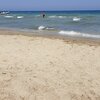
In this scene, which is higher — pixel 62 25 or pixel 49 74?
pixel 49 74

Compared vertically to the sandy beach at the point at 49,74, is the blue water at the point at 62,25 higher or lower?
lower

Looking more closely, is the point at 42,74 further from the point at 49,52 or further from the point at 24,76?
the point at 49,52

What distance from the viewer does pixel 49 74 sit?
6230mm

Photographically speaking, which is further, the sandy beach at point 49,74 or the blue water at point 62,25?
the blue water at point 62,25

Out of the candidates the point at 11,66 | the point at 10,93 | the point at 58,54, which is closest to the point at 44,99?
the point at 10,93

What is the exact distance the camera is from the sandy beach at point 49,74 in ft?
17.1

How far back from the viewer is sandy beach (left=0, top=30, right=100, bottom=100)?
5227mm

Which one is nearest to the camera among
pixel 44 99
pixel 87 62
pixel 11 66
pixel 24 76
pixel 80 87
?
pixel 44 99

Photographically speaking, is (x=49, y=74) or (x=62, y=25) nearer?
(x=49, y=74)

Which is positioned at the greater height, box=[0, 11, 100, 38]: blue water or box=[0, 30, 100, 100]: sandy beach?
box=[0, 30, 100, 100]: sandy beach

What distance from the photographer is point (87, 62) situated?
7.32m

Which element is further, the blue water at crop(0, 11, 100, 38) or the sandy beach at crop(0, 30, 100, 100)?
the blue water at crop(0, 11, 100, 38)

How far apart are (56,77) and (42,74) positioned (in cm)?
34

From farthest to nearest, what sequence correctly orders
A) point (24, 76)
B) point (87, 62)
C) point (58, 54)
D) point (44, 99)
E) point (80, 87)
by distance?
point (58, 54)
point (87, 62)
point (24, 76)
point (80, 87)
point (44, 99)
